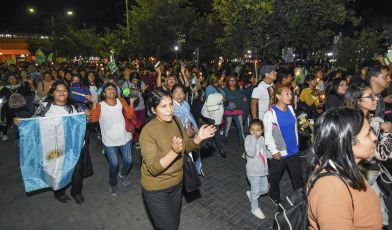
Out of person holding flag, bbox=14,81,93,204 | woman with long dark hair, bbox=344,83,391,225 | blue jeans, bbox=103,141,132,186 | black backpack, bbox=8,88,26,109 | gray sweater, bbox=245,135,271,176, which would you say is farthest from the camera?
black backpack, bbox=8,88,26,109

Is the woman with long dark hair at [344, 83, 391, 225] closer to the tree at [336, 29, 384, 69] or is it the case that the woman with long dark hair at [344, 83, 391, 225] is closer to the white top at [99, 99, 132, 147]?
A: the white top at [99, 99, 132, 147]

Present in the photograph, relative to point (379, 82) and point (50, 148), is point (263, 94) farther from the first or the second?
point (50, 148)

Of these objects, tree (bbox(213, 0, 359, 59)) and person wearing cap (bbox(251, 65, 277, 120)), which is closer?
person wearing cap (bbox(251, 65, 277, 120))

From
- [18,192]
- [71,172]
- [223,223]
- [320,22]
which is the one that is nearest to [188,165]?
[223,223]

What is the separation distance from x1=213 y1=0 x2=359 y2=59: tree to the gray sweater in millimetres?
5669

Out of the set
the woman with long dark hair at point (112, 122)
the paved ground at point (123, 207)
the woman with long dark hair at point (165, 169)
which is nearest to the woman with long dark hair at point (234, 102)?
the paved ground at point (123, 207)

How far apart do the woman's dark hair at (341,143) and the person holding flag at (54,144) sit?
13.3 feet

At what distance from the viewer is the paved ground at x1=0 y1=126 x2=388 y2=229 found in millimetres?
4000

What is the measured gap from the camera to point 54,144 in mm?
4352

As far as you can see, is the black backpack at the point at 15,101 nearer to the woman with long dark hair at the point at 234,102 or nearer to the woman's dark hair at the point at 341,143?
the woman with long dark hair at the point at 234,102

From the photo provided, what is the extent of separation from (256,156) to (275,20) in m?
6.89

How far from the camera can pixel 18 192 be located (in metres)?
5.08

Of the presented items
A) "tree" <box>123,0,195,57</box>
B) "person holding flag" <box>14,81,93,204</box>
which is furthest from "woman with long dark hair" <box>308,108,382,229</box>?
"tree" <box>123,0,195,57</box>

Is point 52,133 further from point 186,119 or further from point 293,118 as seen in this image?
point 293,118
